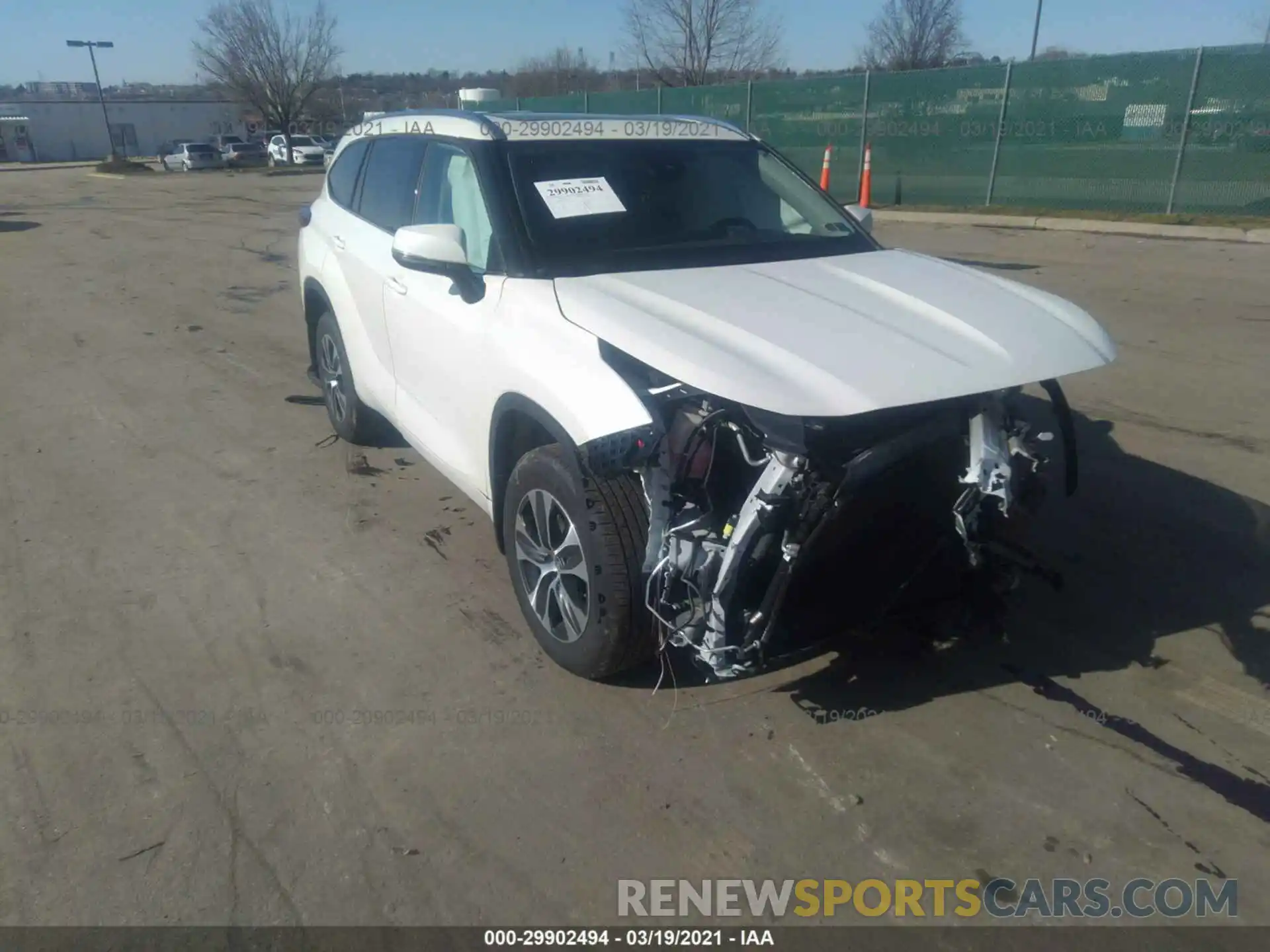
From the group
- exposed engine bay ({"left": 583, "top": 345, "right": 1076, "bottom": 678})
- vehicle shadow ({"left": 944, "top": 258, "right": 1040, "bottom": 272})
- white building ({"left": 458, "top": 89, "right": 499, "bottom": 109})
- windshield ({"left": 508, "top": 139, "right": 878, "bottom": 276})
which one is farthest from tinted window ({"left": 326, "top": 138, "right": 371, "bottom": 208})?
vehicle shadow ({"left": 944, "top": 258, "right": 1040, "bottom": 272})

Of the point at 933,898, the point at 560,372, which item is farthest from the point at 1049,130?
the point at 933,898

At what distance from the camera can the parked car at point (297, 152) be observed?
141 ft

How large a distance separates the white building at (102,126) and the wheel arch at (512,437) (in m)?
74.2

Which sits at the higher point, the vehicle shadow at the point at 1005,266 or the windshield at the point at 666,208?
the windshield at the point at 666,208

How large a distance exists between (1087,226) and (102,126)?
271 feet

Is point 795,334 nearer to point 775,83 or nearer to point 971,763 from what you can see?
point 971,763

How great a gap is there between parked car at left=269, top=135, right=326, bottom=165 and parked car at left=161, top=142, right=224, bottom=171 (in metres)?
2.52

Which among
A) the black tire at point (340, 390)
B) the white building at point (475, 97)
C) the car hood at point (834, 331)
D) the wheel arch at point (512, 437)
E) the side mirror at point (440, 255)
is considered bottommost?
the black tire at point (340, 390)

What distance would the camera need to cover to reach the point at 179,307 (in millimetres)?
10242

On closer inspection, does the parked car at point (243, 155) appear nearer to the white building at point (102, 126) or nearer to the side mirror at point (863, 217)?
the white building at point (102, 126)

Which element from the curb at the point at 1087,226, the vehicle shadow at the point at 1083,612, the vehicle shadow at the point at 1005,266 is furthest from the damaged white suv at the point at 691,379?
the curb at the point at 1087,226

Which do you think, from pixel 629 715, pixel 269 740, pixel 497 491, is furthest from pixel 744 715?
pixel 269 740

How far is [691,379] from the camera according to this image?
8.59 feet

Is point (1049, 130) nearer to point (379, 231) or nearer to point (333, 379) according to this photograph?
point (333, 379)
